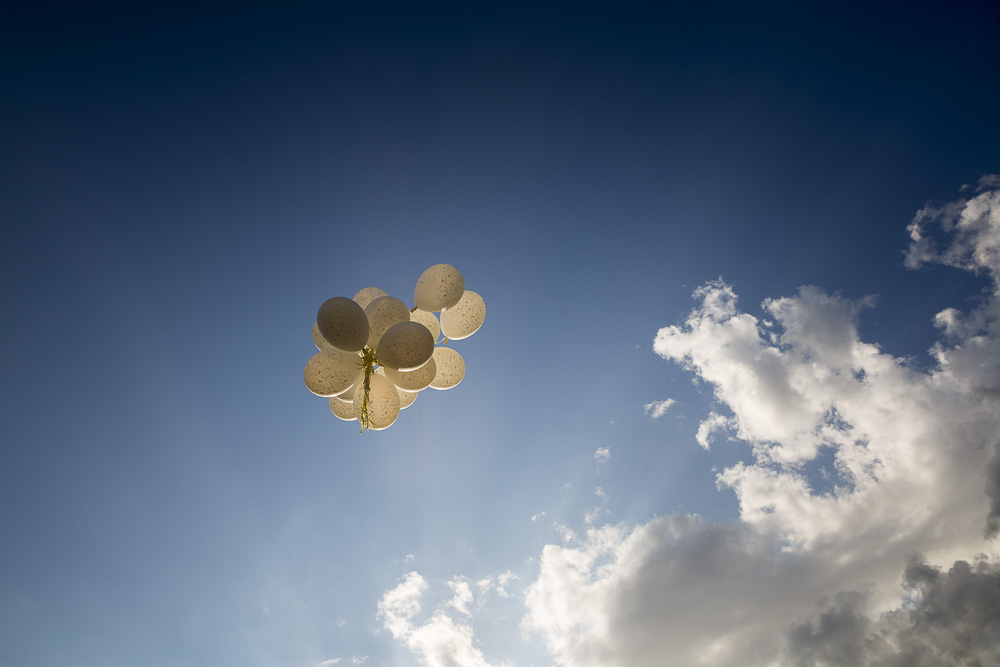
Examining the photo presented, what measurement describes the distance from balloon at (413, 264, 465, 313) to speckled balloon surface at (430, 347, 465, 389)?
0.28 meters

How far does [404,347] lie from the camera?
201cm

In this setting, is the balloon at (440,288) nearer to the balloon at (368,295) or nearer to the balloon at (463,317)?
the balloon at (463,317)

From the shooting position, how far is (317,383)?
2.30 meters

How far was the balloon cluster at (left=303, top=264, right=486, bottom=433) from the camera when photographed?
80.3 inches

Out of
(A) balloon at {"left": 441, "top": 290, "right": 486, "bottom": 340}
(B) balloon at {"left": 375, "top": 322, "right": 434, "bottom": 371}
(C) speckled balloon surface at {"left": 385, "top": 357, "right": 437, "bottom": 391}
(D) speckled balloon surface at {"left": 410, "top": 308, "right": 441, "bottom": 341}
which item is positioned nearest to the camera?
(B) balloon at {"left": 375, "top": 322, "right": 434, "bottom": 371}

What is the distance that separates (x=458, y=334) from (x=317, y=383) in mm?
821

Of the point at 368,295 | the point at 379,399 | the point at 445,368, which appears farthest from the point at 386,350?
the point at 368,295

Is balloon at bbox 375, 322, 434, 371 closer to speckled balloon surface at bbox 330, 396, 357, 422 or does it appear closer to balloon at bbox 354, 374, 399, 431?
balloon at bbox 354, 374, 399, 431

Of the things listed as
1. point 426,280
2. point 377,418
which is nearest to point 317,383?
point 377,418

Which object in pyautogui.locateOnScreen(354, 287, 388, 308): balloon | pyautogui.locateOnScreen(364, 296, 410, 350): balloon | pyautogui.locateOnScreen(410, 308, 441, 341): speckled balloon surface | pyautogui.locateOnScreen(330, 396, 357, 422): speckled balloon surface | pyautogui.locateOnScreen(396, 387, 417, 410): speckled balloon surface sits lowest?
pyautogui.locateOnScreen(396, 387, 417, 410): speckled balloon surface

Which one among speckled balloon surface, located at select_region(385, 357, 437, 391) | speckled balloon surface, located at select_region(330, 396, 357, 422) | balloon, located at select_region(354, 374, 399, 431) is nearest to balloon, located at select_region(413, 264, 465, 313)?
speckled balloon surface, located at select_region(385, 357, 437, 391)

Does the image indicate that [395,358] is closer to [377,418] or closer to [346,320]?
[346,320]

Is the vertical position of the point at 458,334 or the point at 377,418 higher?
the point at 458,334

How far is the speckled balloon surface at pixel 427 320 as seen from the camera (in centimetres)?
264
